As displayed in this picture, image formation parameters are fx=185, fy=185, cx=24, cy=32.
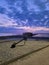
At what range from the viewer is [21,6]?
2461 millimetres

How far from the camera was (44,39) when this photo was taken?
2922mm

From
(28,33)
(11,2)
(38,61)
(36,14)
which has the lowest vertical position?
(38,61)

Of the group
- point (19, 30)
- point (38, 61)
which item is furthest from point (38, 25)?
point (38, 61)

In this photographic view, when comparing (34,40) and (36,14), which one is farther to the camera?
(34,40)

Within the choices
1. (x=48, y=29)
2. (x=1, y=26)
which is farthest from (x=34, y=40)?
(x=1, y=26)

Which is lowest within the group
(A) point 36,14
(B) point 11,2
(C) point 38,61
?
(C) point 38,61

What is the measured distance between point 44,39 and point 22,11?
2.24 ft

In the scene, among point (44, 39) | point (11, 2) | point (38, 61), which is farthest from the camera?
point (44, 39)

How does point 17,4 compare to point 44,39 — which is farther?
point 44,39

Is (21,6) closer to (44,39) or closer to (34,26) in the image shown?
(34,26)

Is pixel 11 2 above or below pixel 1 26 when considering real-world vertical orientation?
above

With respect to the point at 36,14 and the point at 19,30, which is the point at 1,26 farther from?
the point at 36,14

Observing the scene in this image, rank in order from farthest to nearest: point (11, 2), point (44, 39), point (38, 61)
A: 1. point (44, 39)
2. point (11, 2)
3. point (38, 61)

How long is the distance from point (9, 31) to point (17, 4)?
1.23ft
